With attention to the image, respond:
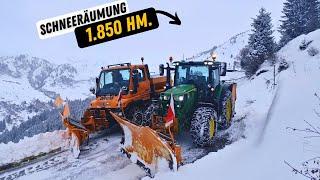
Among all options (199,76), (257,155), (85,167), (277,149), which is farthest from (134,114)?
(277,149)

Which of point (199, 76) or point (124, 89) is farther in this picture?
point (124, 89)

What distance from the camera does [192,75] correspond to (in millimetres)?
12117

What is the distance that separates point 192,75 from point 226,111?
1.78 meters

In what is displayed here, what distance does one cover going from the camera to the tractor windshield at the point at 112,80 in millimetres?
13125

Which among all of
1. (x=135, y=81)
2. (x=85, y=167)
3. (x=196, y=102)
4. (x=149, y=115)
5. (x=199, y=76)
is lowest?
(x=85, y=167)

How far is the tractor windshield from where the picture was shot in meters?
13.1

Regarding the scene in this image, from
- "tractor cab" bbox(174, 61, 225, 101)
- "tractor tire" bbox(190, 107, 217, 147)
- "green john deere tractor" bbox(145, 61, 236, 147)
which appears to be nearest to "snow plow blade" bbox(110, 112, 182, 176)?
"green john deere tractor" bbox(145, 61, 236, 147)

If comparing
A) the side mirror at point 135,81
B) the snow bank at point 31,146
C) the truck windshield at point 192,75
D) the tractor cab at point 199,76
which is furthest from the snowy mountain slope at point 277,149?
the snow bank at point 31,146

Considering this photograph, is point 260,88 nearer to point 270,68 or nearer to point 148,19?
point 270,68

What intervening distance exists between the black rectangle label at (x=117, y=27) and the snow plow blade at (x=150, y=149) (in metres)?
2.97

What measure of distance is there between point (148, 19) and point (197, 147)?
5.29 m

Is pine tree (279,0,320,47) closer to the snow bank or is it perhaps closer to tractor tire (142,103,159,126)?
tractor tire (142,103,159,126)

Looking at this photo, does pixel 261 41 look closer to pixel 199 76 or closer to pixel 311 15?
pixel 311 15

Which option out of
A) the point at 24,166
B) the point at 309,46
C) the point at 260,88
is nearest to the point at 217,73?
the point at 24,166
